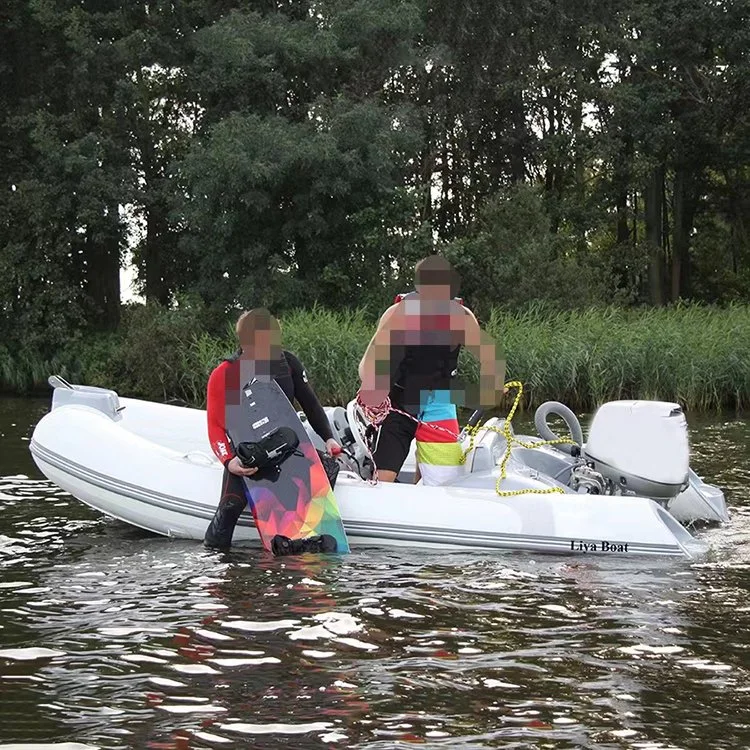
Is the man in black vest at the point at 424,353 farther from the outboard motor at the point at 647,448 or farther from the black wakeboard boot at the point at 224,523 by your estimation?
the black wakeboard boot at the point at 224,523

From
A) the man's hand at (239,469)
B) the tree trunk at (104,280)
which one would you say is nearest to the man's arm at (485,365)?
the man's hand at (239,469)

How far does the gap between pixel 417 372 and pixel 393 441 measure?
0.39m

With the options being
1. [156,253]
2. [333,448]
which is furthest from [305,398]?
[156,253]

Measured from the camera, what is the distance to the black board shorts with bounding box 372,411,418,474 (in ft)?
21.4

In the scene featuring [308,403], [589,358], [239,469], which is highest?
[308,403]

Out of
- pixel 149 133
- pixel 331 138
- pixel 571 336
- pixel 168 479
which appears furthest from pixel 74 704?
pixel 149 133

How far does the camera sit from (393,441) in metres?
6.61

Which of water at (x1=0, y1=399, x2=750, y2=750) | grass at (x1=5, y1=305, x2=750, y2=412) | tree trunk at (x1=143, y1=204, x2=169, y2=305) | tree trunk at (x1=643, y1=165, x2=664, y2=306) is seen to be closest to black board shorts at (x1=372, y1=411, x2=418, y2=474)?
water at (x1=0, y1=399, x2=750, y2=750)

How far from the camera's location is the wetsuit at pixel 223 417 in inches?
253

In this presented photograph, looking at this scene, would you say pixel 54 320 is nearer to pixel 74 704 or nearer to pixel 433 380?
pixel 433 380

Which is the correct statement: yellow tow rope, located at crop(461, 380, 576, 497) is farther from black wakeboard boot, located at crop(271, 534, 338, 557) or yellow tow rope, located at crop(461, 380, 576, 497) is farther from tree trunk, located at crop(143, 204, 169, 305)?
Answer: tree trunk, located at crop(143, 204, 169, 305)

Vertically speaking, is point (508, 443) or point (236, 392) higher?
point (236, 392)

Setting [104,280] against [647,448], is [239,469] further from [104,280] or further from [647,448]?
[104,280]

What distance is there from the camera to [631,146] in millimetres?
24484
